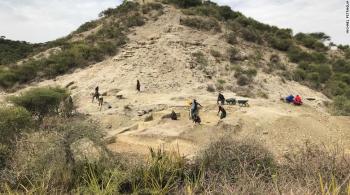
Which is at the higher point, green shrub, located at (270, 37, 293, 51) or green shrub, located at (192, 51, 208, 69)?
green shrub, located at (270, 37, 293, 51)

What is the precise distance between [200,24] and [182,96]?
45.0ft

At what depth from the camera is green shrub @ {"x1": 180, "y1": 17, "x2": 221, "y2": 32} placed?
1359 inches

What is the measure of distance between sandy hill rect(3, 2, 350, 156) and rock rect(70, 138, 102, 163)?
201 centimetres

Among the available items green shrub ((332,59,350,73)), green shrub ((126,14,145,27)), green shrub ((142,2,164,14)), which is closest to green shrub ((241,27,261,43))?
green shrub ((332,59,350,73))

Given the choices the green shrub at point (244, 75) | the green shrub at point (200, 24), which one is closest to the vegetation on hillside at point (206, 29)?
the green shrub at point (200, 24)

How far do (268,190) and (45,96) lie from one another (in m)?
15.7

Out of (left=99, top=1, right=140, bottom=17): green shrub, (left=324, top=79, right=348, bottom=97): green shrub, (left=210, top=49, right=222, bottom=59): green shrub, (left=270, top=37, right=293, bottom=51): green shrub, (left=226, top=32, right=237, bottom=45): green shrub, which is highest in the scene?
(left=99, top=1, right=140, bottom=17): green shrub

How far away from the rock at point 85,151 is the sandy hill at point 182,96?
2.01 m

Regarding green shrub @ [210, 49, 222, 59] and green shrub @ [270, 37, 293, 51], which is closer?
green shrub @ [210, 49, 222, 59]

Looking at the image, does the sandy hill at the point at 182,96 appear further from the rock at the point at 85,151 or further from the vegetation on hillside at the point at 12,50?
the vegetation on hillside at the point at 12,50

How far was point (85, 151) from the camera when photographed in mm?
9711

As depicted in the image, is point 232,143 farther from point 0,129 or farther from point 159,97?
point 159,97

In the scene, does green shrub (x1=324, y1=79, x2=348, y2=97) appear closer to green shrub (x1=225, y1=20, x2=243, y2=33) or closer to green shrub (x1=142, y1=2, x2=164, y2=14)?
green shrub (x1=225, y1=20, x2=243, y2=33)

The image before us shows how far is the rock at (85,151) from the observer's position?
29.9 feet
